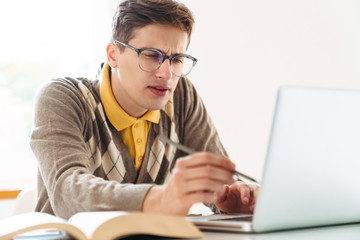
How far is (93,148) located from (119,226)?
0.74 m

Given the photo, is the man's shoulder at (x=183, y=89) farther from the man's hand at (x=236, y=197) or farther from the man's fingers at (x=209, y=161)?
the man's fingers at (x=209, y=161)

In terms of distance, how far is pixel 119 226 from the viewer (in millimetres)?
696

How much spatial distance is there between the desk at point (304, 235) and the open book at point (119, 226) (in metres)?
0.05

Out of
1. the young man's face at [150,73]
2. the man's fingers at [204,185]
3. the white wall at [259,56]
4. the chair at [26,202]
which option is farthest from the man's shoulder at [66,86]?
the white wall at [259,56]

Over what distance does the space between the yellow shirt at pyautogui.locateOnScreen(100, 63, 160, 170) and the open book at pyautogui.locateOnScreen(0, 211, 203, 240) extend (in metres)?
0.71

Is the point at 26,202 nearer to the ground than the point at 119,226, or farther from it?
nearer to the ground

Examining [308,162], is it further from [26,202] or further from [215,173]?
[26,202]

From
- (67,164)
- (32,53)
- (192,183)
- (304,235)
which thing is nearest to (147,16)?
(67,164)

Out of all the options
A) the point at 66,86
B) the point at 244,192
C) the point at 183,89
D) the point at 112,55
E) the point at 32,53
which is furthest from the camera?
the point at 32,53

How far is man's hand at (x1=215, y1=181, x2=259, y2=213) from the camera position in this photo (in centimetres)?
125

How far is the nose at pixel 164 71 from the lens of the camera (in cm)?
146

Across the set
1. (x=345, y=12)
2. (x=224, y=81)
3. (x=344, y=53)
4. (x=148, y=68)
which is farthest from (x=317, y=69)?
(x=148, y=68)

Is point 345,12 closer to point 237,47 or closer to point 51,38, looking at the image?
point 237,47

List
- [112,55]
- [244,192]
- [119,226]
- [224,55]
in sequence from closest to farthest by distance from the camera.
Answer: [119,226], [244,192], [112,55], [224,55]
